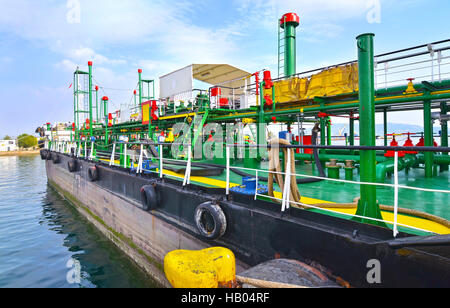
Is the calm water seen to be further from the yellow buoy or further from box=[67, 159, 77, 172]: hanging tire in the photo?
the yellow buoy

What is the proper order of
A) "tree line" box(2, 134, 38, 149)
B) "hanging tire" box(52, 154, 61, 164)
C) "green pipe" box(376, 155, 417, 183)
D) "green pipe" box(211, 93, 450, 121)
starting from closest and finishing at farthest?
"green pipe" box(376, 155, 417, 183) < "green pipe" box(211, 93, 450, 121) < "hanging tire" box(52, 154, 61, 164) < "tree line" box(2, 134, 38, 149)

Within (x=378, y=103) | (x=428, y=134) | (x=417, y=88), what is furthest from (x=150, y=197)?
(x=417, y=88)

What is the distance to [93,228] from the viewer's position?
481 inches

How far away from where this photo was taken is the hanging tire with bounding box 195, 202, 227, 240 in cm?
519

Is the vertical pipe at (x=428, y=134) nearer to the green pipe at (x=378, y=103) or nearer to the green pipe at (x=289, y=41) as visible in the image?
the green pipe at (x=378, y=103)

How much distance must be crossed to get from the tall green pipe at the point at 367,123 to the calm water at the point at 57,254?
5.80 metres

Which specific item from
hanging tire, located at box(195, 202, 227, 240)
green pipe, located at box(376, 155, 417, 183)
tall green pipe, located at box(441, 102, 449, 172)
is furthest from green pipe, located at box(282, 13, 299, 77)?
hanging tire, located at box(195, 202, 227, 240)

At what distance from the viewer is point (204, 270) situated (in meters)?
3.63

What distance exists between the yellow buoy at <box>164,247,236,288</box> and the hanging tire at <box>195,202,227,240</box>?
49.7 inches

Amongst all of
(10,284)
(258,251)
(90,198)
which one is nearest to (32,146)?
(90,198)

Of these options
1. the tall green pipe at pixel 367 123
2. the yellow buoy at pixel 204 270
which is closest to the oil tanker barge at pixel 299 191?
the tall green pipe at pixel 367 123

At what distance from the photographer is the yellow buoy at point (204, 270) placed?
3.60m

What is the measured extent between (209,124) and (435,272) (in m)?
12.7
